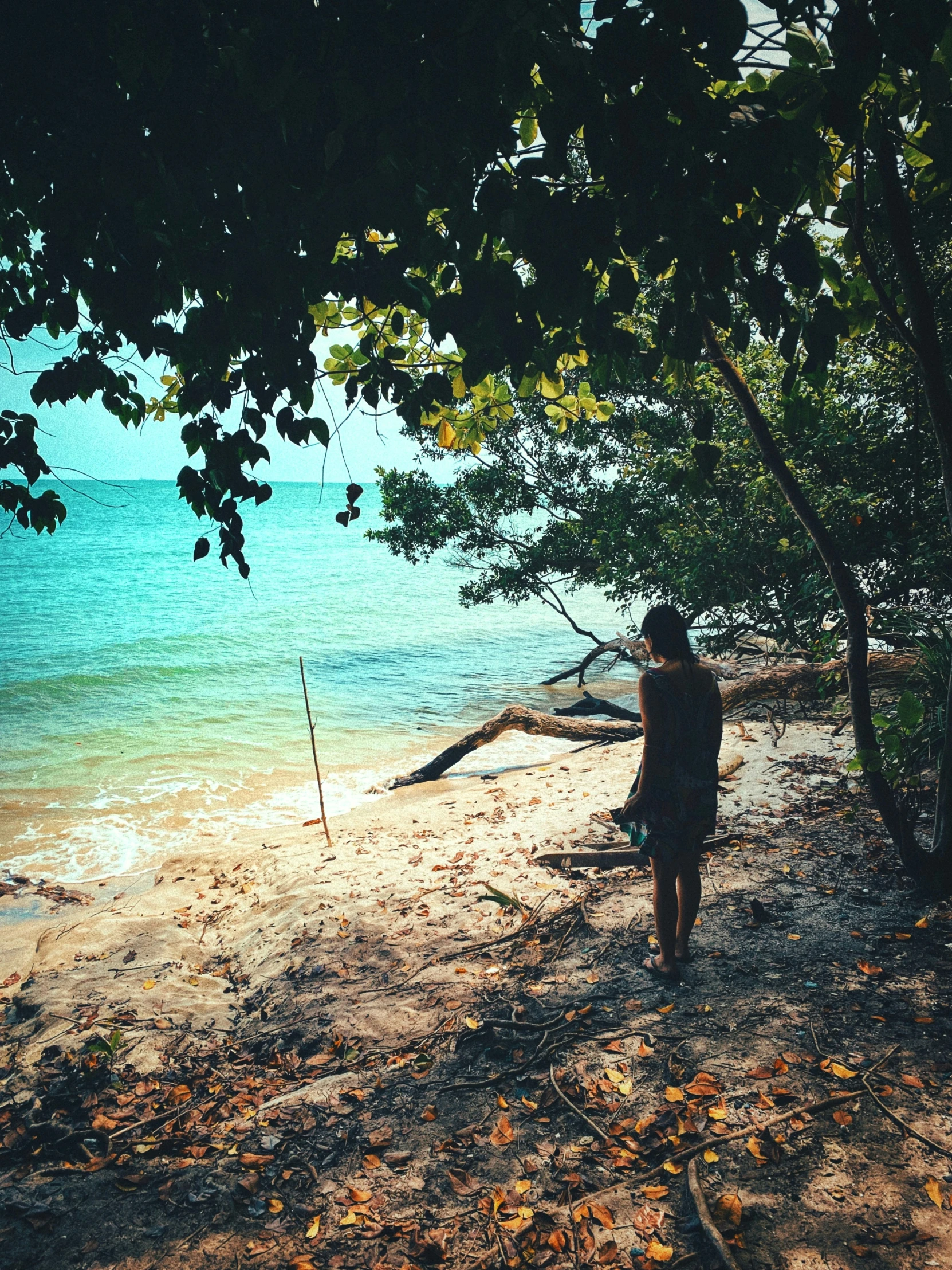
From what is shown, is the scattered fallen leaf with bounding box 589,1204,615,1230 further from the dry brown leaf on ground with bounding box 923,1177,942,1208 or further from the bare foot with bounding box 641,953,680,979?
the bare foot with bounding box 641,953,680,979

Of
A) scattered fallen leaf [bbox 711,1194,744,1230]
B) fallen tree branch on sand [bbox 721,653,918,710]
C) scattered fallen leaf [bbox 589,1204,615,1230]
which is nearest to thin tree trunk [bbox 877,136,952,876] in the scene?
scattered fallen leaf [bbox 711,1194,744,1230]

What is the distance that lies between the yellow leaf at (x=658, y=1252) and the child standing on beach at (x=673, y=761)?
62.1 inches

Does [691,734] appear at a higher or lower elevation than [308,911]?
higher

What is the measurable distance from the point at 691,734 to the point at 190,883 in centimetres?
557

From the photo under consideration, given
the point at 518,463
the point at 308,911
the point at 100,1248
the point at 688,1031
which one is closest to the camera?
the point at 100,1248

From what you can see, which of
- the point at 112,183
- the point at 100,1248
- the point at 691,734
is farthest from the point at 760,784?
the point at 112,183

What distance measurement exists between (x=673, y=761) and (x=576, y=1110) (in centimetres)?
164

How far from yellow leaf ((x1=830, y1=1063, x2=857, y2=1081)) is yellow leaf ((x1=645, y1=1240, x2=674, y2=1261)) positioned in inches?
42.6

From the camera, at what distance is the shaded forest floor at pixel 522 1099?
248cm

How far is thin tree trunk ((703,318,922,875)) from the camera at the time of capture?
4.03 m

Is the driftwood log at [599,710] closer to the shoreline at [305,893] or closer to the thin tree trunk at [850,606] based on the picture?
the shoreline at [305,893]

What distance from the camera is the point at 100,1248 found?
2.54m

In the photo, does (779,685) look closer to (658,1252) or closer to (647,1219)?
(647,1219)

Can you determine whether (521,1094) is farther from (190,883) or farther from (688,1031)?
(190,883)
